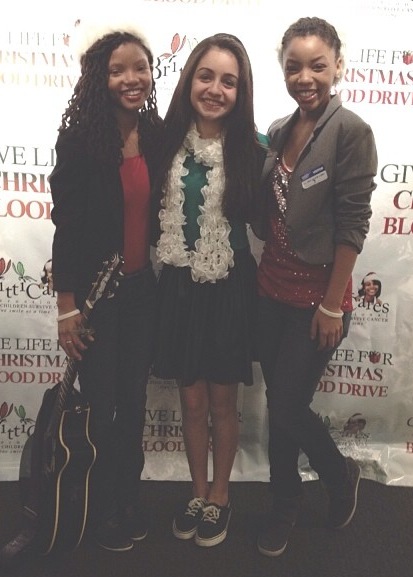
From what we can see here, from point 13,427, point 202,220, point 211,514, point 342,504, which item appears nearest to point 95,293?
point 202,220

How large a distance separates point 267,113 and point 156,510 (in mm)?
1424

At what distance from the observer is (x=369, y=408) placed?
2.40m

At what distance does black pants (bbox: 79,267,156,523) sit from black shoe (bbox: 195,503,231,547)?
244 millimetres

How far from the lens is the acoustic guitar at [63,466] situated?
68.7 inches

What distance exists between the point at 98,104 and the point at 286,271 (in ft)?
2.24

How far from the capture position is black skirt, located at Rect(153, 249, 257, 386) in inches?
71.5

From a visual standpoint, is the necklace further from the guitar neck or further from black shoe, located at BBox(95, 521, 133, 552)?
black shoe, located at BBox(95, 521, 133, 552)

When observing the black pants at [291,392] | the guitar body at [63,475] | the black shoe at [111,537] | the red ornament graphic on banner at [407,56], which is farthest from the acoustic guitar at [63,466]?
the red ornament graphic on banner at [407,56]

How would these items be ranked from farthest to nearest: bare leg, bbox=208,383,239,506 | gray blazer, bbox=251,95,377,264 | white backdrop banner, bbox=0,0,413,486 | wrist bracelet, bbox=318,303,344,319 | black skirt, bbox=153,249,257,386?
white backdrop banner, bbox=0,0,413,486 < bare leg, bbox=208,383,239,506 < black skirt, bbox=153,249,257,386 < wrist bracelet, bbox=318,303,344,319 < gray blazer, bbox=251,95,377,264

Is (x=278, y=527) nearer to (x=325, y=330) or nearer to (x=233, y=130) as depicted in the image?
(x=325, y=330)

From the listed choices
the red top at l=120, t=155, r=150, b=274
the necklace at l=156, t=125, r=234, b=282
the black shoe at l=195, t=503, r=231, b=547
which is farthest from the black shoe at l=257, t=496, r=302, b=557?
the red top at l=120, t=155, r=150, b=274

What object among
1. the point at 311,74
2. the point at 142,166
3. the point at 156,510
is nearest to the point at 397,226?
the point at 311,74

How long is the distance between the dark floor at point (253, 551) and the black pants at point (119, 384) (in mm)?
155

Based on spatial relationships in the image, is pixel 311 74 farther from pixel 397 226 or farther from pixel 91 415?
pixel 91 415
